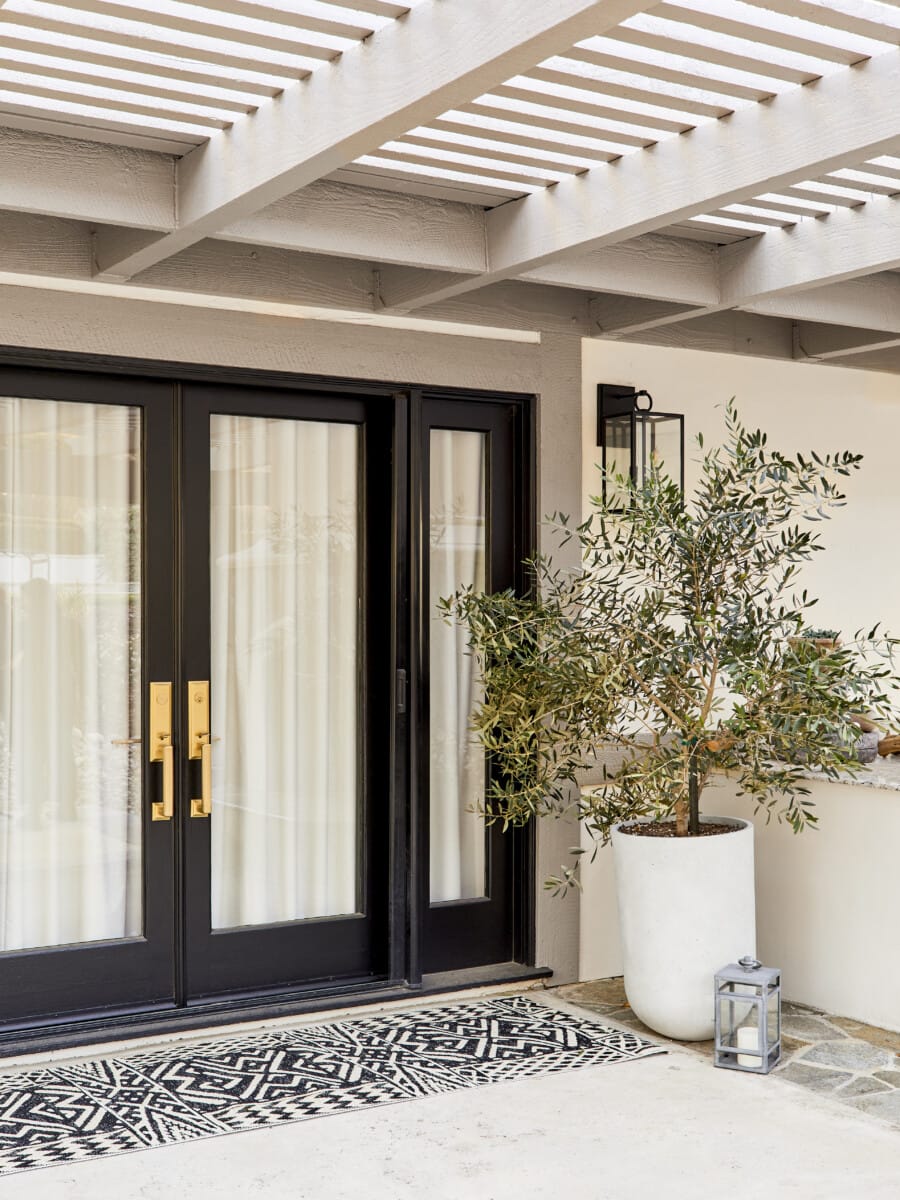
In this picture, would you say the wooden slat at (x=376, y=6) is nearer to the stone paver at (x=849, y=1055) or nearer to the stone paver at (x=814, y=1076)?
the stone paver at (x=814, y=1076)

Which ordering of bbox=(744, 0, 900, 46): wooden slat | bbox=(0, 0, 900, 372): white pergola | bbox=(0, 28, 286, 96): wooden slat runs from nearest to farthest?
bbox=(744, 0, 900, 46): wooden slat < bbox=(0, 0, 900, 372): white pergola < bbox=(0, 28, 286, 96): wooden slat

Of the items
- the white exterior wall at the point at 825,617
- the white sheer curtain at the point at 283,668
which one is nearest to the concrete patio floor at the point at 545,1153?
the white exterior wall at the point at 825,617

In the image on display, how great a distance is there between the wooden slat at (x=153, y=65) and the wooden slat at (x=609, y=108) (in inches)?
22.2

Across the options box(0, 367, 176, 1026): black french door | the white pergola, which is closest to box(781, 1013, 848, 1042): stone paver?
box(0, 367, 176, 1026): black french door

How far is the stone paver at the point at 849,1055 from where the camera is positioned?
14.1 ft

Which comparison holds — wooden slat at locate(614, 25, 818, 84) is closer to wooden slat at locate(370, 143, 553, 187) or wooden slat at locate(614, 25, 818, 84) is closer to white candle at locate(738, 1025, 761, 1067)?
wooden slat at locate(370, 143, 553, 187)

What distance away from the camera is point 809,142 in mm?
3201

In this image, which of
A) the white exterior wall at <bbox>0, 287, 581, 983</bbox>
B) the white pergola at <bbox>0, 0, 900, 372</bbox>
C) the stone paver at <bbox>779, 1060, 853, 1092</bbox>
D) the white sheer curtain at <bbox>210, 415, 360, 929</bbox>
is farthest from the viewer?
the white sheer curtain at <bbox>210, 415, 360, 929</bbox>

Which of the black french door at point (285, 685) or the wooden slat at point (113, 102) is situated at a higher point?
the wooden slat at point (113, 102)

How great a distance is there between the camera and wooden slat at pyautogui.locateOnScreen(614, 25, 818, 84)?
2.95 meters

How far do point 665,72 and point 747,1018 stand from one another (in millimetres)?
2846

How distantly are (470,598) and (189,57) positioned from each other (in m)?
2.16

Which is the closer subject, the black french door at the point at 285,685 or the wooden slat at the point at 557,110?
the wooden slat at the point at 557,110

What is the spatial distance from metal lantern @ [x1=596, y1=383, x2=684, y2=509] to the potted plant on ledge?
1.94 ft
